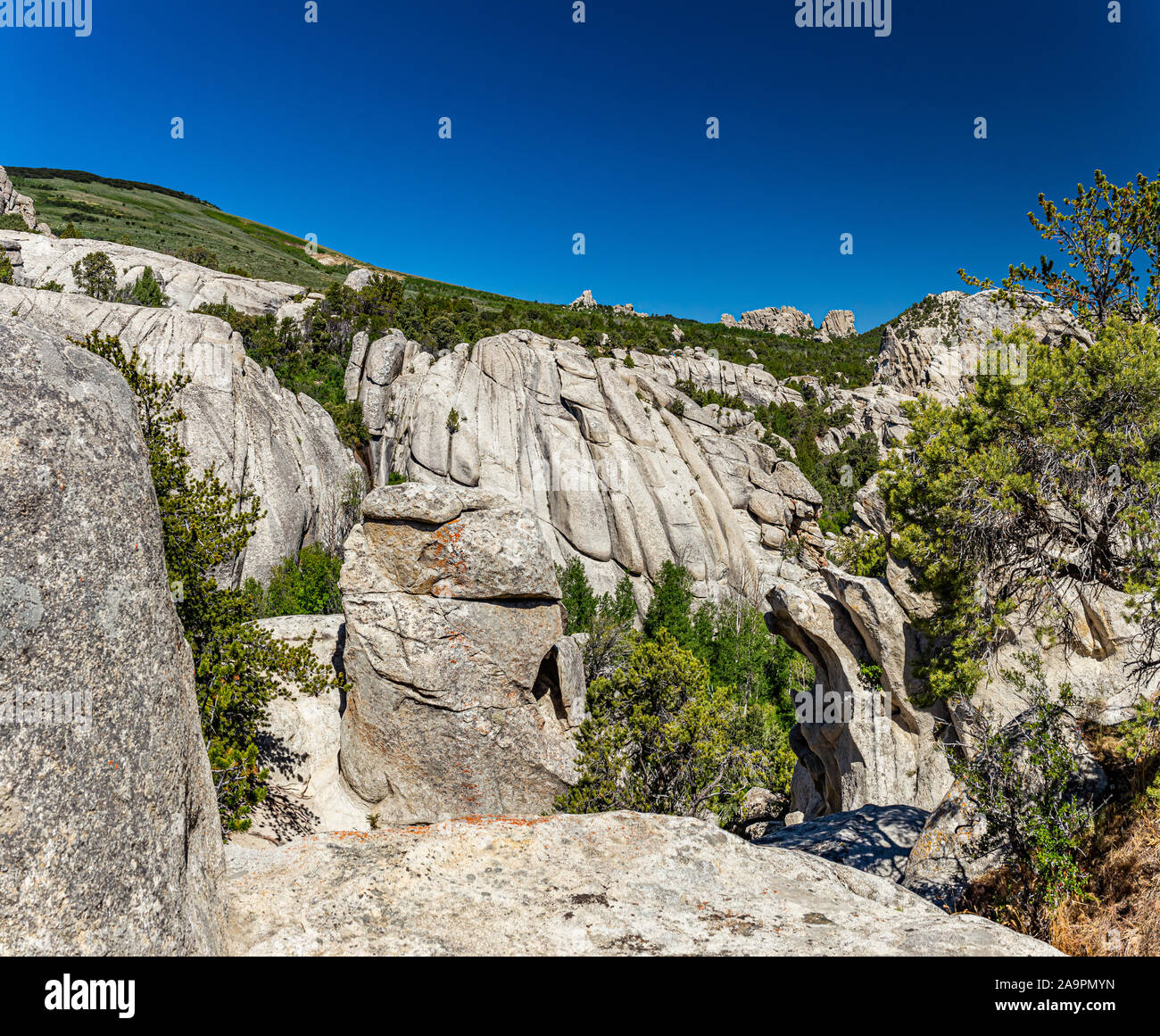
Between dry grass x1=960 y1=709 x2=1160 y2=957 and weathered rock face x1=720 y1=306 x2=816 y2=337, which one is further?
weathered rock face x1=720 y1=306 x2=816 y2=337

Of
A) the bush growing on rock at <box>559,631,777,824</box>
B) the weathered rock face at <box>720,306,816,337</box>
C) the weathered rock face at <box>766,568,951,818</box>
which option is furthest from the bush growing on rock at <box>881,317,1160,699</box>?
the weathered rock face at <box>720,306,816,337</box>

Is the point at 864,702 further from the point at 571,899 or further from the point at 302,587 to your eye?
the point at 302,587

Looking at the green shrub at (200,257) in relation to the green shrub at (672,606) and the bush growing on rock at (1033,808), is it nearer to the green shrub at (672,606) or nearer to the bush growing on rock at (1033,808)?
the green shrub at (672,606)

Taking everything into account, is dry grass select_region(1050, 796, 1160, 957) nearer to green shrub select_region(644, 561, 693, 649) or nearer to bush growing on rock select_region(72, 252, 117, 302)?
green shrub select_region(644, 561, 693, 649)

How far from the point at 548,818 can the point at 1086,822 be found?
5704 millimetres

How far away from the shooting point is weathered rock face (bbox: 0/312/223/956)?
3.42 metres

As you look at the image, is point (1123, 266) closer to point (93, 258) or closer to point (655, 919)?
point (655, 919)

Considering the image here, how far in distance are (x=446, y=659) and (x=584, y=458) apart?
1495 inches

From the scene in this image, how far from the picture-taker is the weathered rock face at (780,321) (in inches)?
6186

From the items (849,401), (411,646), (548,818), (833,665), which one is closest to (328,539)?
(411,646)

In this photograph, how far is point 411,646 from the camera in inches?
656

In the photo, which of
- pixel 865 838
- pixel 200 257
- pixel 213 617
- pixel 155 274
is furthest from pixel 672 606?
pixel 200 257

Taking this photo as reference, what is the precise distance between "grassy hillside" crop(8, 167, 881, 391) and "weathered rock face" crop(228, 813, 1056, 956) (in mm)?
55916
